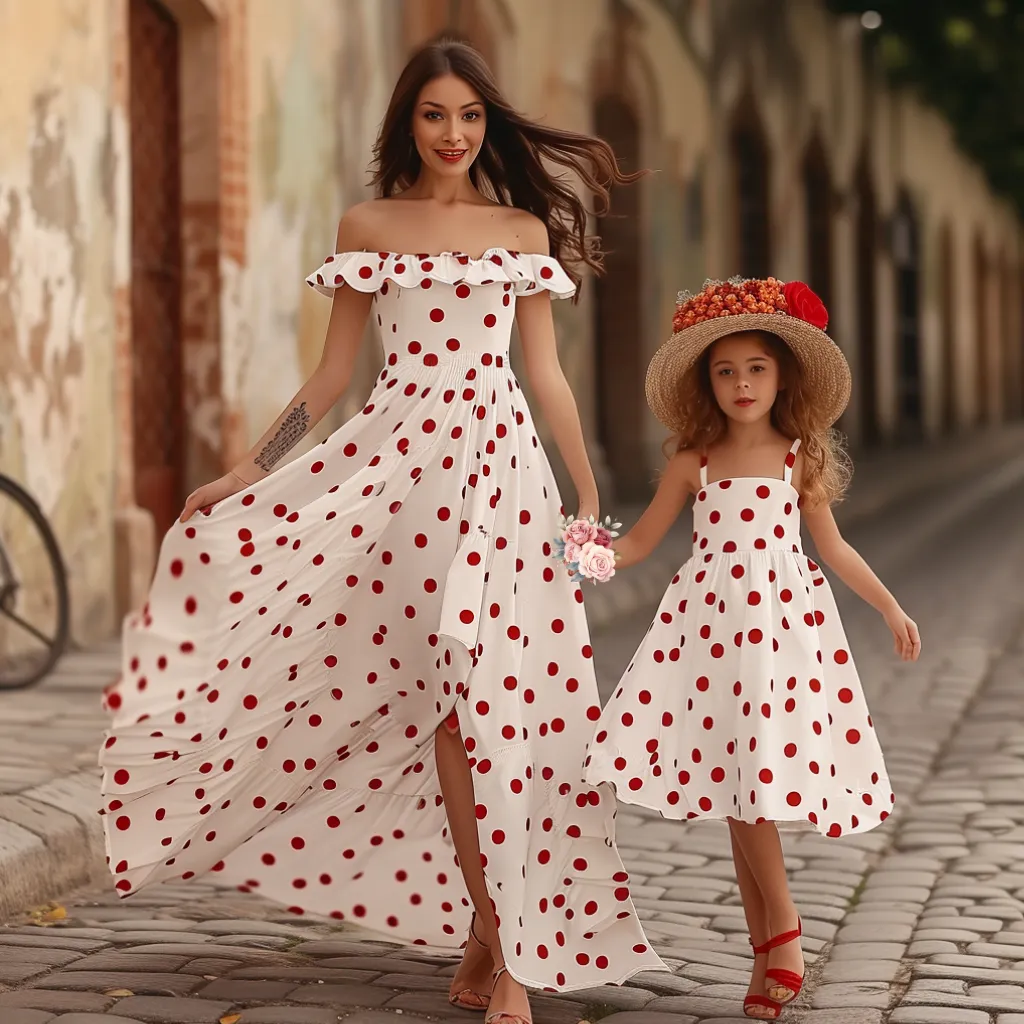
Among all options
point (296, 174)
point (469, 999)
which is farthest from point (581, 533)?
point (296, 174)

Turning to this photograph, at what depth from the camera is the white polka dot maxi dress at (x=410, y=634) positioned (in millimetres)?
3996

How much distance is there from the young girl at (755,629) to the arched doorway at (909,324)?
24082mm

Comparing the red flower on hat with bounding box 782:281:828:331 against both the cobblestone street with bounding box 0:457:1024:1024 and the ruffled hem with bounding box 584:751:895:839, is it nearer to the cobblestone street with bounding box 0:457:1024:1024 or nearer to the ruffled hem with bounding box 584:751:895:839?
the ruffled hem with bounding box 584:751:895:839

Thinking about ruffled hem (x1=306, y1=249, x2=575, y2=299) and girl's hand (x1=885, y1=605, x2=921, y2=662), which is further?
girl's hand (x1=885, y1=605, x2=921, y2=662)

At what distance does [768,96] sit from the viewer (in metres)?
20.6

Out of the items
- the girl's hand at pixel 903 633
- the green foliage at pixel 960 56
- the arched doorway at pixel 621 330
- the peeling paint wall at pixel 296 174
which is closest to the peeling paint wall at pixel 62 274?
the peeling paint wall at pixel 296 174

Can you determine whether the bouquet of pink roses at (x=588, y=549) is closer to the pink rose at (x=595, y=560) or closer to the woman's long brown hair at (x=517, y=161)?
the pink rose at (x=595, y=560)

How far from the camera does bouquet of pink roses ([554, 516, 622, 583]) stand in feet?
13.2

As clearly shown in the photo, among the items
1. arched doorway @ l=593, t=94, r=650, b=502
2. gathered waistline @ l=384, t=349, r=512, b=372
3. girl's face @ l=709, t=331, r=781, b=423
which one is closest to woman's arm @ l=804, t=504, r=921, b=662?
girl's face @ l=709, t=331, r=781, b=423

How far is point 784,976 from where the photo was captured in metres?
4.04

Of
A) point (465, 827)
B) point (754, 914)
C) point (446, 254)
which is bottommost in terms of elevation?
point (754, 914)

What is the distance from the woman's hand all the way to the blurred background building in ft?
3.57

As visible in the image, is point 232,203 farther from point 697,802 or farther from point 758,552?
point 697,802

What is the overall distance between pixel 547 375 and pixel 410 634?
611 mm
